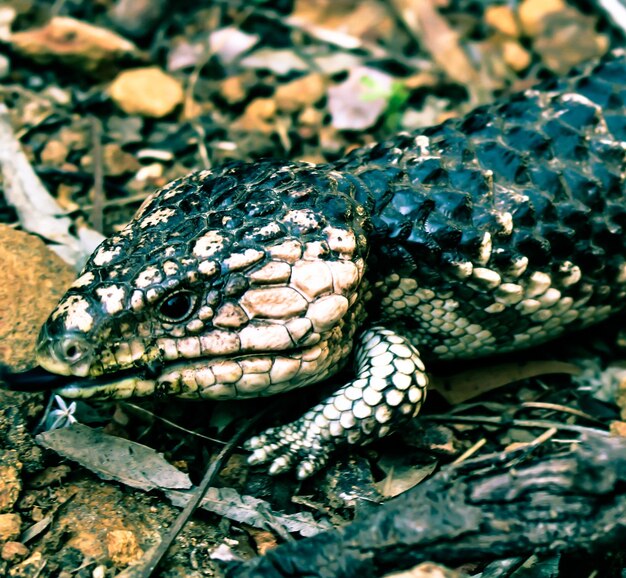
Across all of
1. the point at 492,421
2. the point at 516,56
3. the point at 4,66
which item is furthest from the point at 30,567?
the point at 516,56

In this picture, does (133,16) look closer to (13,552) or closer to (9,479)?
(9,479)

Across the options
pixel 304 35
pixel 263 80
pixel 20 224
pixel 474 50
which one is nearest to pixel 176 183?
pixel 20 224

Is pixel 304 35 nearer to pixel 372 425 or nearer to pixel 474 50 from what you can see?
pixel 474 50

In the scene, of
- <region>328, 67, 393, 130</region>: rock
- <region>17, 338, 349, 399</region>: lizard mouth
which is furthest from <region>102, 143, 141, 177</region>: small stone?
<region>17, 338, 349, 399</region>: lizard mouth

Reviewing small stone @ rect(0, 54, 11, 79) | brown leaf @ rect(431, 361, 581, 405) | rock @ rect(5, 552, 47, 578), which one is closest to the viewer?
rock @ rect(5, 552, 47, 578)

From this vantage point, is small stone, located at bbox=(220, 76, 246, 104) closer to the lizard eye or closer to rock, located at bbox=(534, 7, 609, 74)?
rock, located at bbox=(534, 7, 609, 74)

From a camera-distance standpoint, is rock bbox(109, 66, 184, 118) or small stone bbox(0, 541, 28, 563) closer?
small stone bbox(0, 541, 28, 563)
